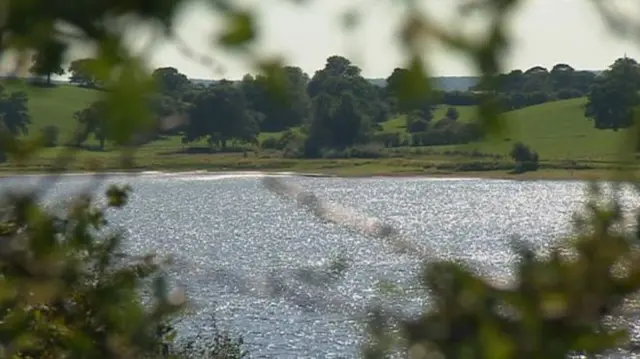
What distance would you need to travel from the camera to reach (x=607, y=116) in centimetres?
152

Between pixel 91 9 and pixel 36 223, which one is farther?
pixel 36 223

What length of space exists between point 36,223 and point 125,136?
803 millimetres

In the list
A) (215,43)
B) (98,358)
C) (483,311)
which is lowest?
(98,358)

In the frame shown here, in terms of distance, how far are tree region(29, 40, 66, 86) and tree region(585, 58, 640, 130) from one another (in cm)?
66

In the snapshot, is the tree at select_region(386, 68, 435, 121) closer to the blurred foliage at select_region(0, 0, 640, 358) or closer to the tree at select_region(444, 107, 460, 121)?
the blurred foliage at select_region(0, 0, 640, 358)

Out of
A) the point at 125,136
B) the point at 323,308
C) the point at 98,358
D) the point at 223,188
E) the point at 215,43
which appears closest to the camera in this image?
the point at 125,136

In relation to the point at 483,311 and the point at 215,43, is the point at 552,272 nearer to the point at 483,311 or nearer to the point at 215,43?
the point at 483,311

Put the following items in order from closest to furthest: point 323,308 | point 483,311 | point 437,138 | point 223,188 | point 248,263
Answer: point 483,311
point 437,138
point 323,308
point 248,263
point 223,188

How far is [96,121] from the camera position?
1232mm

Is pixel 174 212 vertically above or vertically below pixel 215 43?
below

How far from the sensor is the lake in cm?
1953

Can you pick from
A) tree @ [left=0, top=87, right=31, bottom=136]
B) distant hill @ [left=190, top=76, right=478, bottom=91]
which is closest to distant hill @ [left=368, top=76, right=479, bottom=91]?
distant hill @ [left=190, top=76, right=478, bottom=91]

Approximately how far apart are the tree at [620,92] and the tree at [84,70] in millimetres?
596

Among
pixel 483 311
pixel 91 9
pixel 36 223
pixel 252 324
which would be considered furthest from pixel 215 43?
pixel 252 324
